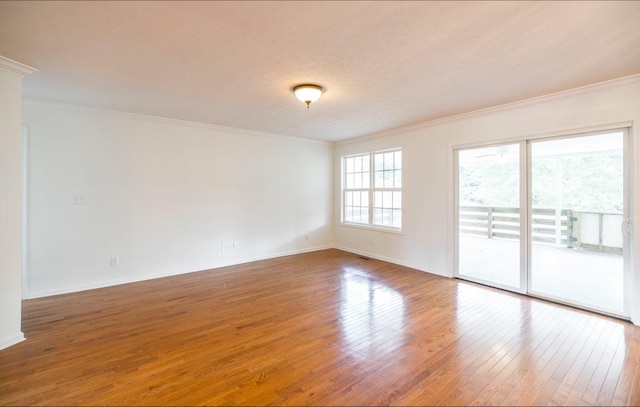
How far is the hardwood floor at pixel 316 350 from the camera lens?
1.88 m

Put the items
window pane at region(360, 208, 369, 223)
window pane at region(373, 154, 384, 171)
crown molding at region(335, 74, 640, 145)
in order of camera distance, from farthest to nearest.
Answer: window pane at region(360, 208, 369, 223), window pane at region(373, 154, 384, 171), crown molding at region(335, 74, 640, 145)

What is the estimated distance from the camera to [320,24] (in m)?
1.97

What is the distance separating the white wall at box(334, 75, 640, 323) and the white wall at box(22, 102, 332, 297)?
6.61ft

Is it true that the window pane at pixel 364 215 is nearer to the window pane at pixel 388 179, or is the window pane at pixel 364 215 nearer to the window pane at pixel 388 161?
the window pane at pixel 388 179

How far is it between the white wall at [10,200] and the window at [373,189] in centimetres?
517

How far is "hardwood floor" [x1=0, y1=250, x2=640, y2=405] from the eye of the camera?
1885 mm

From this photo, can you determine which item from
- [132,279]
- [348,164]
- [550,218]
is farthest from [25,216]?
[550,218]

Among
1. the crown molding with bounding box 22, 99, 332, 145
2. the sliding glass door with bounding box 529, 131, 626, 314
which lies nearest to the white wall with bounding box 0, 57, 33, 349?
the crown molding with bounding box 22, 99, 332, 145

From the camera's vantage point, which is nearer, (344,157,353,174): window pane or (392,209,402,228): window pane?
(392,209,402,228): window pane

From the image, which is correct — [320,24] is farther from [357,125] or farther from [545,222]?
[545,222]

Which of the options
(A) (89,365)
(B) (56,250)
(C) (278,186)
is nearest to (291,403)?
(A) (89,365)

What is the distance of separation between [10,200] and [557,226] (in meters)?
5.93

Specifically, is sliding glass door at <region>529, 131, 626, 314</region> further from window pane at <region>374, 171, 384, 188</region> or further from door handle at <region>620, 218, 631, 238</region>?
window pane at <region>374, 171, 384, 188</region>

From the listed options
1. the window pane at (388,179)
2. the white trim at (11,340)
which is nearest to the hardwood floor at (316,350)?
the white trim at (11,340)
